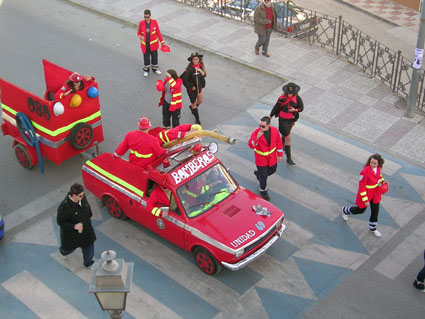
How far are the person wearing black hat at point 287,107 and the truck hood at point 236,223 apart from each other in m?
2.57

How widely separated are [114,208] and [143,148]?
1.35m

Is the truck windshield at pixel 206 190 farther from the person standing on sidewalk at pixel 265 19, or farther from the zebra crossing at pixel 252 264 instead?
the person standing on sidewalk at pixel 265 19

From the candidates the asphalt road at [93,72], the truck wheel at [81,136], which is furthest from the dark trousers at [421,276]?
the truck wheel at [81,136]

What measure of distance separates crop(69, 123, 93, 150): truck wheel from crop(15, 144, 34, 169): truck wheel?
3.83 feet

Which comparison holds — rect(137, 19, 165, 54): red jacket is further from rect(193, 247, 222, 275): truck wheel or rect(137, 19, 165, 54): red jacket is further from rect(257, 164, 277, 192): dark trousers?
rect(193, 247, 222, 275): truck wheel

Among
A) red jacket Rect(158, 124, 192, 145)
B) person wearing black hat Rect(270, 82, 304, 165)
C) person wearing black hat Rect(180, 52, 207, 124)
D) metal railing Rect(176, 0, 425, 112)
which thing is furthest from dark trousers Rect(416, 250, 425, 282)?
person wearing black hat Rect(180, 52, 207, 124)

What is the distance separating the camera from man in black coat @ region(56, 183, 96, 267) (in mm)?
8789

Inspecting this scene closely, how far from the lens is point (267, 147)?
423 inches

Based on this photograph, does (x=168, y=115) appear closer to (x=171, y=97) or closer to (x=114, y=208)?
(x=171, y=97)

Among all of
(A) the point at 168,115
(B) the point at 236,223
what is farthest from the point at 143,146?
(A) the point at 168,115

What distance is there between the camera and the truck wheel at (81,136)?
11.4 metres

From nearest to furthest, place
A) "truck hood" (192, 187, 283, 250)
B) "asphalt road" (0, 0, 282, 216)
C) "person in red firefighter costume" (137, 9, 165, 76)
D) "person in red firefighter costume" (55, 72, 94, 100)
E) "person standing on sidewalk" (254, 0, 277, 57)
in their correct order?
"truck hood" (192, 187, 283, 250), "person in red firefighter costume" (55, 72, 94, 100), "asphalt road" (0, 0, 282, 216), "person in red firefighter costume" (137, 9, 165, 76), "person standing on sidewalk" (254, 0, 277, 57)

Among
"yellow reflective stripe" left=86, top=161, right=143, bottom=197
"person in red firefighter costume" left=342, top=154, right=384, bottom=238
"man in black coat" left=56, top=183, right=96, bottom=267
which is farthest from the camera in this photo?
"yellow reflective stripe" left=86, top=161, right=143, bottom=197

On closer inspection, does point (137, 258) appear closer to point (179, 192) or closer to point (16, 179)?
point (179, 192)
